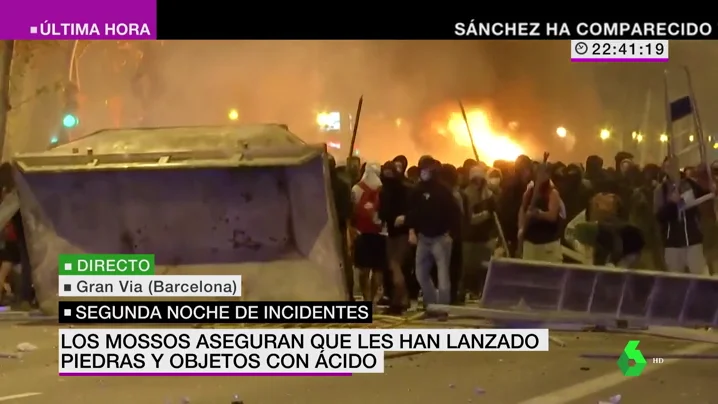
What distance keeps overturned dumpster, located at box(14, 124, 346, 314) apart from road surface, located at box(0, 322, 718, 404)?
0.67 meters

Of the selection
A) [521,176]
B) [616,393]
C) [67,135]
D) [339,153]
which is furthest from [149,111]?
[616,393]

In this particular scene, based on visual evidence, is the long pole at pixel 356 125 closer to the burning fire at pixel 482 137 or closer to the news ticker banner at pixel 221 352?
the burning fire at pixel 482 137

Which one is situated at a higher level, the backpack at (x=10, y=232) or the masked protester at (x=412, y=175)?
the masked protester at (x=412, y=175)

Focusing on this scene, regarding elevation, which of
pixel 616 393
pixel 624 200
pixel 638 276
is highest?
pixel 624 200

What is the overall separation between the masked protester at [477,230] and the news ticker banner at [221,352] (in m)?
1.25

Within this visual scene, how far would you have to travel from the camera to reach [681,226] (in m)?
6.22

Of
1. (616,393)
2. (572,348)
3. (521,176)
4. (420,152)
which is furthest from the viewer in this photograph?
(420,152)

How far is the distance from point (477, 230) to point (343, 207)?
105 centimetres

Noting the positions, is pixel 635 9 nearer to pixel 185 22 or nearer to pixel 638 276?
pixel 638 276

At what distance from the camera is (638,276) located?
5.59m

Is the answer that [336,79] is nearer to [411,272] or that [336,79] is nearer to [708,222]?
[411,272]

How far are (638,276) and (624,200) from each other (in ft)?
2.84

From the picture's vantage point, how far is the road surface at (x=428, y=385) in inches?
176

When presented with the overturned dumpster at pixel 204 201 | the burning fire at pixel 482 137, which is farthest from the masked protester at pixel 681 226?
the overturned dumpster at pixel 204 201
